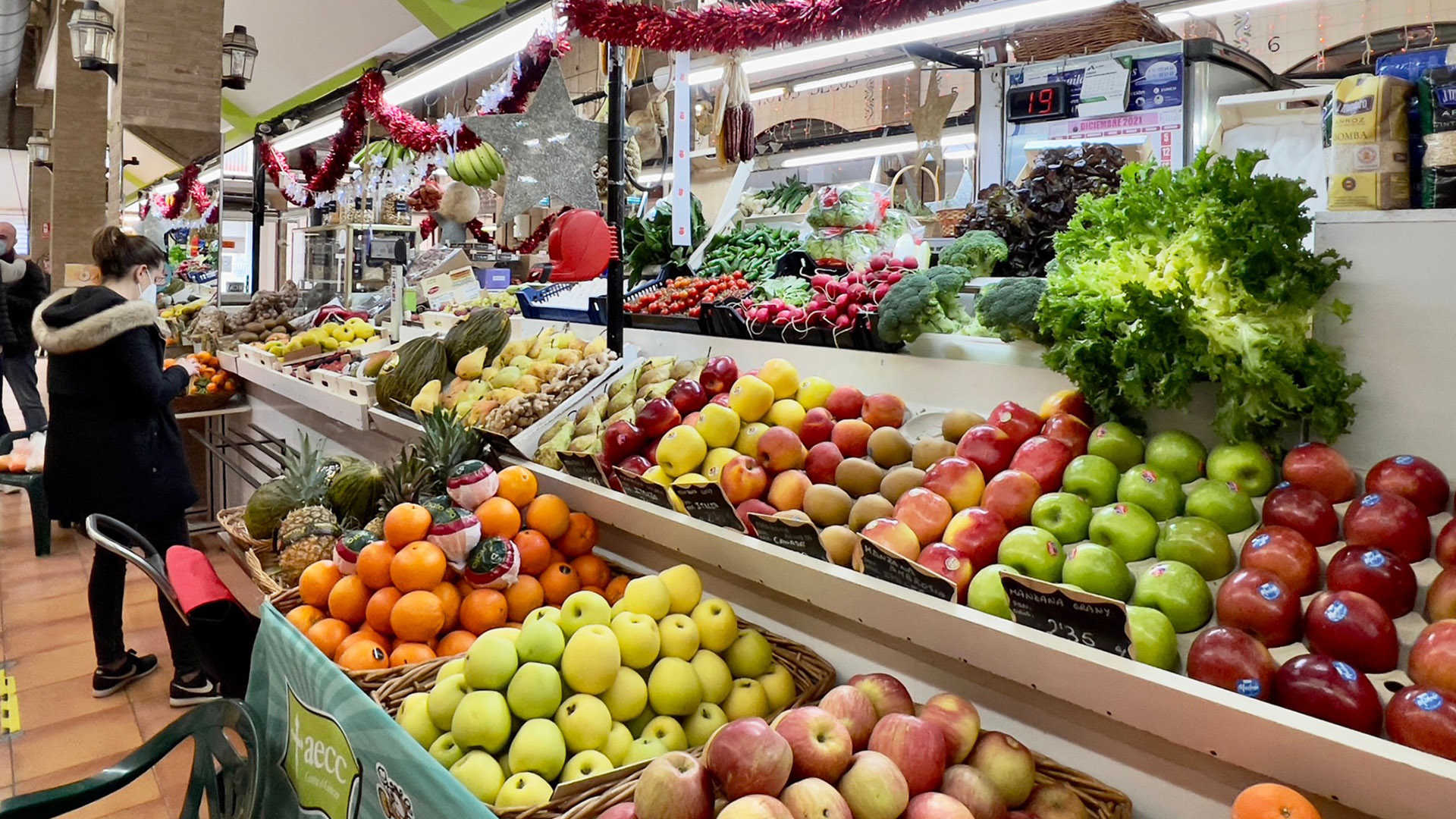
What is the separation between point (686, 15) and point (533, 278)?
9.54ft

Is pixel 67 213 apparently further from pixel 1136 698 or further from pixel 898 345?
pixel 1136 698

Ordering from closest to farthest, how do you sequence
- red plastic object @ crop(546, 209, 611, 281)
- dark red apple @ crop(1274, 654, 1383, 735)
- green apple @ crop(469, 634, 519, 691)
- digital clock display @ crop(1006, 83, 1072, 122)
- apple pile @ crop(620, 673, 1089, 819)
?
dark red apple @ crop(1274, 654, 1383, 735) < apple pile @ crop(620, 673, 1089, 819) < green apple @ crop(469, 634, 519, 691) < red plastic object @ crop(546, 209, 611, 281) < digital clock display @ crop(1006, 83, 1072, 122)

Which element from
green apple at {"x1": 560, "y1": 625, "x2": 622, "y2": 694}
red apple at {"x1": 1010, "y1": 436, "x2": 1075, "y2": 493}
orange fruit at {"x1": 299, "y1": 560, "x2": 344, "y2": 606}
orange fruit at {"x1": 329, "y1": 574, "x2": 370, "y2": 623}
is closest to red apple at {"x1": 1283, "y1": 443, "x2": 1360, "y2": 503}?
red apple at {"x1": 1010, "y1": 436, "x2": 1075, "y2": 493}

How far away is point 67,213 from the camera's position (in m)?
10.2

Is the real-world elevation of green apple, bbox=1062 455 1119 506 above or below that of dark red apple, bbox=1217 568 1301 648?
above

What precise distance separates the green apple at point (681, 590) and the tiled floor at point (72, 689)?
209 centimetres

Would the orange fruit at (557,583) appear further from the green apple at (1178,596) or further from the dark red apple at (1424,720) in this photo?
the dark red apple at (1424,720)

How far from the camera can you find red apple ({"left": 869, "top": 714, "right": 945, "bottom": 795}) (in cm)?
149

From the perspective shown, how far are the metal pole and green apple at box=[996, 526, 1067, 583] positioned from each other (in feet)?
6.38

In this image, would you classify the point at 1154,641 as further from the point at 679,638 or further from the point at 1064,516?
the point at 679,638

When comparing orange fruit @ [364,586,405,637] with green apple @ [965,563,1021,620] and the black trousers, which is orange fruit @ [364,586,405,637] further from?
the black trousers

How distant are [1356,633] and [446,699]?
1.52m

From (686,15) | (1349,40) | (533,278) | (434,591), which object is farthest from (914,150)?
(434,591)

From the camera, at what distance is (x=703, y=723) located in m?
1.88
